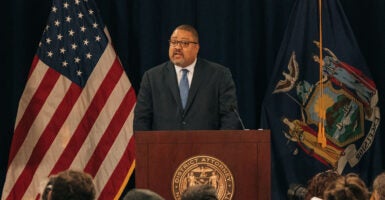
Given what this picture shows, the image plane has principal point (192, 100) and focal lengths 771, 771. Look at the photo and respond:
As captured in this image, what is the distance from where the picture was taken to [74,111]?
7793 millimetres

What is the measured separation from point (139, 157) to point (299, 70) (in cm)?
332

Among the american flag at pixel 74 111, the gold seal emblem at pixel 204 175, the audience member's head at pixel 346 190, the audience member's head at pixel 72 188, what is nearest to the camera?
the audience member's head at pixel 72 188

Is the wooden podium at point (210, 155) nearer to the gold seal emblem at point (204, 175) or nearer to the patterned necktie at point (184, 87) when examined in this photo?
the gold seal emblem at point (204, 175)

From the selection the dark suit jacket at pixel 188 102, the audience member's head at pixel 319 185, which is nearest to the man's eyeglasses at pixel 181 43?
the dark suit jacket at pixel 188 102

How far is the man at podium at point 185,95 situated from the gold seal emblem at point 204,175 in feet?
3.06

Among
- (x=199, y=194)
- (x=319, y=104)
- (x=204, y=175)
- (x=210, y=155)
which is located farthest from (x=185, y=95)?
(x=199, y=194)

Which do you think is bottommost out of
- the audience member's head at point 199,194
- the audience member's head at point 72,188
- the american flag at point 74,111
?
the american flag at point 74,111

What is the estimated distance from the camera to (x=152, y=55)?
809 cm

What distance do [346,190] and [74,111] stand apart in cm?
462

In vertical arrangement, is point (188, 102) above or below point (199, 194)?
below

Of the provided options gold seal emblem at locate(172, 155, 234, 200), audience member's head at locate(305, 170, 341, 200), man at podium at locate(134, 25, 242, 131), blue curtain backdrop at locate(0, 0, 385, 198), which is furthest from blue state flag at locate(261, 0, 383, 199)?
audience member's head at locate(305, 170, 341, 200)

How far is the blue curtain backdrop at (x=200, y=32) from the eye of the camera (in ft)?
26.3

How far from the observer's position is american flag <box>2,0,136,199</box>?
770cm

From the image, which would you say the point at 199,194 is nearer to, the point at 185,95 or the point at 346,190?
the point at 346,190
